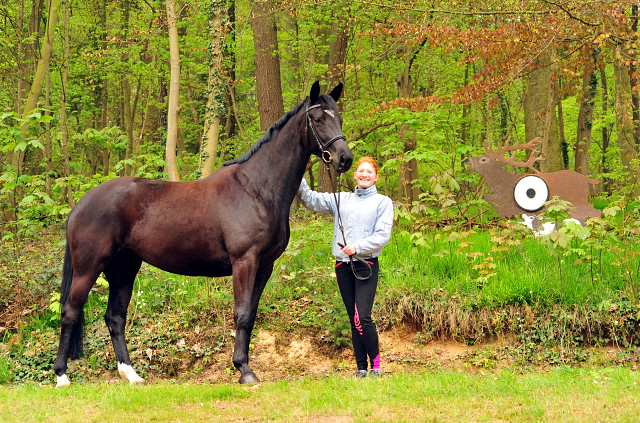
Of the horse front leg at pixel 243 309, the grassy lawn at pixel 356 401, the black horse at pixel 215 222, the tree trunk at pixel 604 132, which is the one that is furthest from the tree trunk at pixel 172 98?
the tree trunk at pixel 604 132

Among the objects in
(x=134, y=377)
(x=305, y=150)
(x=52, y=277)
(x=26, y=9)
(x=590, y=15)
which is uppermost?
(x=26, y=9)

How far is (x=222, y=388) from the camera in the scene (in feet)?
15.0

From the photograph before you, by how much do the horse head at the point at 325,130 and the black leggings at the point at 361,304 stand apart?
3.61 feet

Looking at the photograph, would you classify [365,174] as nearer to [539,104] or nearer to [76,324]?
[76,324]

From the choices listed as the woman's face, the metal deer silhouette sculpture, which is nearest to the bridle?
the woman's face

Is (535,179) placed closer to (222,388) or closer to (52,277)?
(222,388)

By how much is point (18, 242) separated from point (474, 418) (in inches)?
325

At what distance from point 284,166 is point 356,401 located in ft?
6.79

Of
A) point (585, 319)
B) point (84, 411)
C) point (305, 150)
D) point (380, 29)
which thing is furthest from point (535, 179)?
point (84, 411)

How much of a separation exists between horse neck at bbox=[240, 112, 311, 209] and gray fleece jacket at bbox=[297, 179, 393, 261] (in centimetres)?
34

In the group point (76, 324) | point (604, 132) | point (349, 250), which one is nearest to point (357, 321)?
point (349, 250)

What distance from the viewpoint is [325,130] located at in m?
4.42

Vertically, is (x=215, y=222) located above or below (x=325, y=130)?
below

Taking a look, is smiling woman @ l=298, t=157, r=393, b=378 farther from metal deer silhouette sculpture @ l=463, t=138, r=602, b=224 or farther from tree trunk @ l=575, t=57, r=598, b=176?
tree trunk @ l=575, t=57, r=598, b=176
